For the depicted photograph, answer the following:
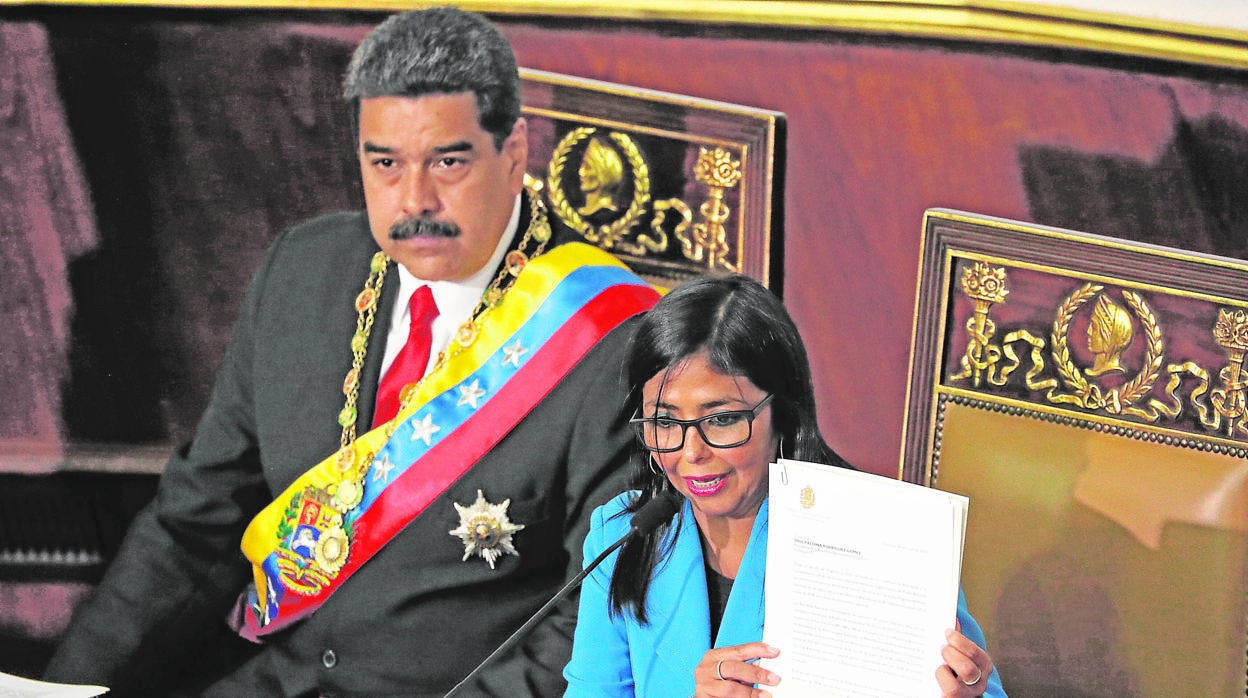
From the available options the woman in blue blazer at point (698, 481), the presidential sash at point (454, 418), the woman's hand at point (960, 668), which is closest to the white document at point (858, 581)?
the woman's hand at point (960, 668)

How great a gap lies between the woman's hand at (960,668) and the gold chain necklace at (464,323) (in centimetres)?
90

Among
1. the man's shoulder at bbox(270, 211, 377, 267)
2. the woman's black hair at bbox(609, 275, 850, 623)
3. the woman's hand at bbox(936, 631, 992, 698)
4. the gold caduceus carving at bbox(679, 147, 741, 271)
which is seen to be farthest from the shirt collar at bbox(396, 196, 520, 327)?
the woman's hand at bbox(936, 631, 992, 698)

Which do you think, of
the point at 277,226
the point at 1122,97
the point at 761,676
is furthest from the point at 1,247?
the point at 1122,97

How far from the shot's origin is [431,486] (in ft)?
6.80

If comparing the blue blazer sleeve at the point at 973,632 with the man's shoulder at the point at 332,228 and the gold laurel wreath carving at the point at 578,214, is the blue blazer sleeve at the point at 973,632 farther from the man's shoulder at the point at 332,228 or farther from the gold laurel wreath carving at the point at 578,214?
the man's shoulder at the point at 332,228

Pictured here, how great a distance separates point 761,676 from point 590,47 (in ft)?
3.35

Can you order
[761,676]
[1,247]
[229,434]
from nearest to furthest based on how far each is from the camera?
[761,676] < [229,434] < [1,247]

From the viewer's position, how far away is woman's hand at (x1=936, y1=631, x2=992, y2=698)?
1423 millimetres

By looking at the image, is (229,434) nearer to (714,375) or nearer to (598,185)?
(598,185)

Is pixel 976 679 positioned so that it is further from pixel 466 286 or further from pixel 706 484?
pixel 466 286

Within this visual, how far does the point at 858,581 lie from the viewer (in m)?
1.47

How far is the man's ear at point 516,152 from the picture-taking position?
2.09 m

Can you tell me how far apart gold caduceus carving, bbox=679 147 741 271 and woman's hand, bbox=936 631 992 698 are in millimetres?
822

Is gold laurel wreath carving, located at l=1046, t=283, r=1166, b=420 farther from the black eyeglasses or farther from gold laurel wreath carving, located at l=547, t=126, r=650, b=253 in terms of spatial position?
gold laurel wreath carving, located at l=547, t=126, r=650, b=253
